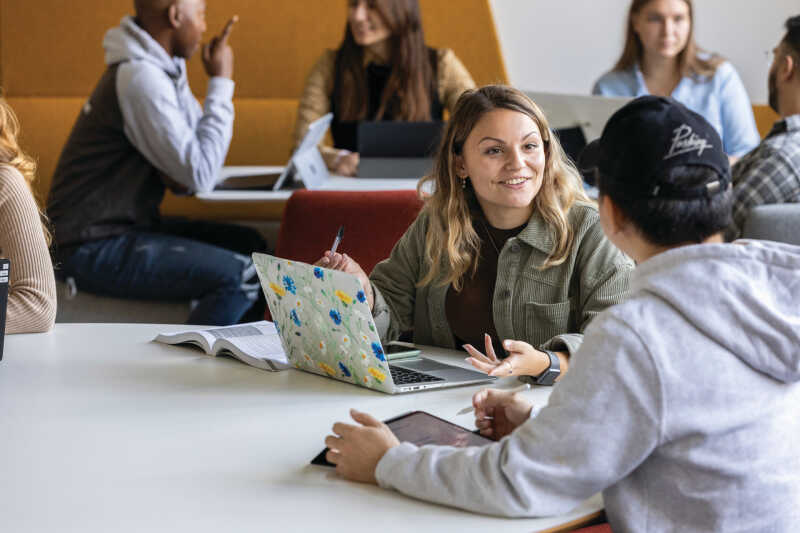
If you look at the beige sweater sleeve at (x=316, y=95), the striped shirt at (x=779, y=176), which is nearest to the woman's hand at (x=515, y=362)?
the striped shirt at (x=779, y=176)

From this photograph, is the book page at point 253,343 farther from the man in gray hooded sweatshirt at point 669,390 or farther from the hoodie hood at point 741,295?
the hoodie hood at point 741,295

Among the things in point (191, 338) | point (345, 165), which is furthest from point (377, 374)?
point (345, 165)

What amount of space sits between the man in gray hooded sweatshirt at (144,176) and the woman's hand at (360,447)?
2.09 m

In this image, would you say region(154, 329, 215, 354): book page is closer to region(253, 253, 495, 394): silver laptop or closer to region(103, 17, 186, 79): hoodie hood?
region(253, 253, 495, 394): silver laptop

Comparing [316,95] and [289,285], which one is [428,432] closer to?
[289,285]

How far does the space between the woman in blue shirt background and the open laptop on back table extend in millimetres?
1008

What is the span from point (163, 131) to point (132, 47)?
1.05 ft

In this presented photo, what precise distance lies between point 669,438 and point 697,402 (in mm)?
44

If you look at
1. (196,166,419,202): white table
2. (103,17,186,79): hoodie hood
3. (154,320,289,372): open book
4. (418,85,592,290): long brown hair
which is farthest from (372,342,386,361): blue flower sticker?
(103,17,186,79): hoodie hood

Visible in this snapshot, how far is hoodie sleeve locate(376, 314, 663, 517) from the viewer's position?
2.97 feet

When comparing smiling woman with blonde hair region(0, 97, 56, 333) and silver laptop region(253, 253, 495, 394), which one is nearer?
silver laptop region(253, 253, 495, 394)

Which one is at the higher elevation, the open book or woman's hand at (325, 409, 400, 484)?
woman's hand at (325, 409, 400, 484)

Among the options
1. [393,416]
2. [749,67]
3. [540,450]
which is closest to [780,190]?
[393,416]

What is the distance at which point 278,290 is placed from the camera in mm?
1434
